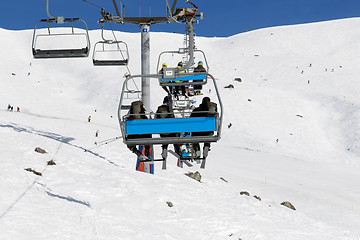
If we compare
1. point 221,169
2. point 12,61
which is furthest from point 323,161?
point 12,61

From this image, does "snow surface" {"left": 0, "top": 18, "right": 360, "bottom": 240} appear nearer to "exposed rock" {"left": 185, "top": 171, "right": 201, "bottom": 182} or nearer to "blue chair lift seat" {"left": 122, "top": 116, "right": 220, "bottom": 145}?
"exposed rock" {"left": 185, "top": 171, "right": 201, "bottom": 182}

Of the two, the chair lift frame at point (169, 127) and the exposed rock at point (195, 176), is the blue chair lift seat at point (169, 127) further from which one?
the exposed rock at point (195, 176)

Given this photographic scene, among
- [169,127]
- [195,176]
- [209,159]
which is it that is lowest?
[209,159]

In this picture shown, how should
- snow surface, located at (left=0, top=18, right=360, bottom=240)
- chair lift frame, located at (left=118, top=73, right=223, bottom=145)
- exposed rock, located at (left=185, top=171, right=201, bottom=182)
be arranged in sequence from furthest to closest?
1. exposed rock, located at (left=185, top=171, right=201, bottom=182)
2. snow surface, located at (left=0, top=18, right=360, bottom=240)
3. chair lift frame, located at (left=118, top=73, right=223, bottom=145)

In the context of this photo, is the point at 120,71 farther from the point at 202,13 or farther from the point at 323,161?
the point at 202,13

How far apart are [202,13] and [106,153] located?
8.34 metres

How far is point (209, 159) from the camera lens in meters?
22.8

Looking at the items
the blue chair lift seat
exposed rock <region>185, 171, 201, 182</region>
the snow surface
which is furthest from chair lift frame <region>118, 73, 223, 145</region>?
exposed rock <region>185, 171, 201, 182</region>

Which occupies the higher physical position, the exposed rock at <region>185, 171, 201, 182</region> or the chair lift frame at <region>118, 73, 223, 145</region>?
the chair lift frame at <region>118, 73, 223, 145</region>

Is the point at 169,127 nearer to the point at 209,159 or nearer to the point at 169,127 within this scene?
the point at 169,127

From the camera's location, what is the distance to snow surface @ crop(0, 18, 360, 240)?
335 inches

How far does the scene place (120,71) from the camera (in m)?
57.9

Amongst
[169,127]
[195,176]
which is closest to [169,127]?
[169,127]

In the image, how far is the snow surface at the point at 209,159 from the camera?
8500 mm
